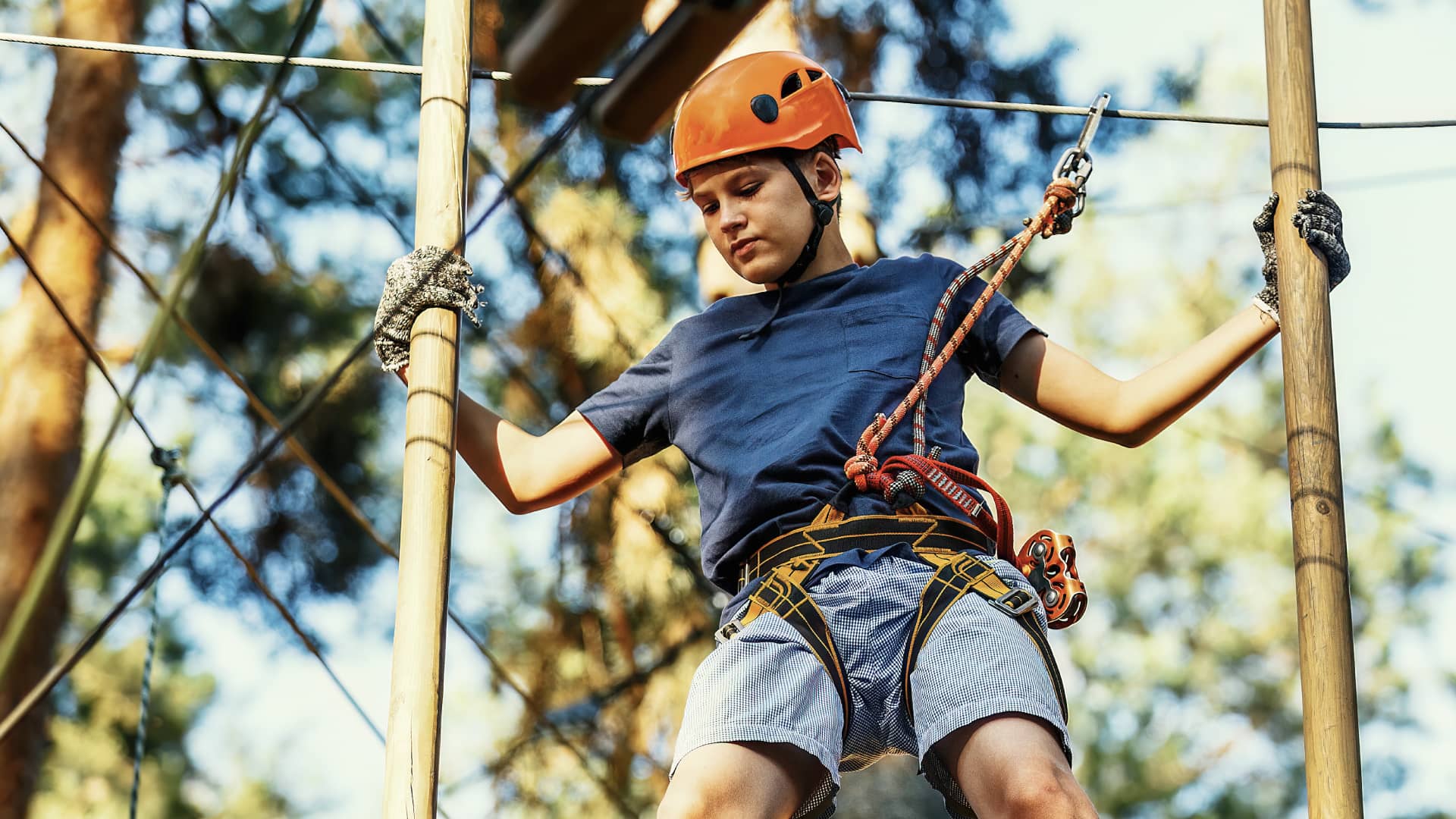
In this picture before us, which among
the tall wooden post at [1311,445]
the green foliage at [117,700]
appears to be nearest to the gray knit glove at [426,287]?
the tall wooden post at [1311,445]

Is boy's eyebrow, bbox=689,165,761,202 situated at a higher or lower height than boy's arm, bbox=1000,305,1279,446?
higher

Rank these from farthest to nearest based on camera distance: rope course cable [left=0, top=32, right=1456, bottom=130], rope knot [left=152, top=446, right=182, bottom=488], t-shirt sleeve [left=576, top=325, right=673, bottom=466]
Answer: rope knot [left=152, top=446, right=182, bottom=488]
rope course cable [left=0, top=32, right=1456, bottom=130]
t-shirt sleeve [left=576, top=325, right=673, bottom=466]

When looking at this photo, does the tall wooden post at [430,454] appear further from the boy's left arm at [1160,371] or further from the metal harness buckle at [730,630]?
the boy's left arm at [1160,371]

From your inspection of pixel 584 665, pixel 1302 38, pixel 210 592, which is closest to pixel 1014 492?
pixel 584 665

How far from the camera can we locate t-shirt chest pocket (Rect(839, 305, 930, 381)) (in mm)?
2252

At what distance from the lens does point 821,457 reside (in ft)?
7.11

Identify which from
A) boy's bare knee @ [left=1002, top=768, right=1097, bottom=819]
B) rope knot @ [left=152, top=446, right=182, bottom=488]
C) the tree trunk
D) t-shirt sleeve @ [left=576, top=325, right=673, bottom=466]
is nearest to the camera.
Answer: boy's bare knee @ [left=1002, top=768, right=1097, bottom=819]

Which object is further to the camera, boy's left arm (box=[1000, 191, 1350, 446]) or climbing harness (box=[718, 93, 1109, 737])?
boy's left arm (box=[1000, 191, 1350, 446])

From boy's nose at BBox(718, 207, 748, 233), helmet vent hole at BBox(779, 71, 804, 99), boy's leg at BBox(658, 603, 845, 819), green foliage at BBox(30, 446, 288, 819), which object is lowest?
boy's leg at BBox(658, 603, 845, 819)

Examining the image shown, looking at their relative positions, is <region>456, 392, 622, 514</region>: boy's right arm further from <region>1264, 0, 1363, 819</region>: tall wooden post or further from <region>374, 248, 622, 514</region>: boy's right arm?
<region>1264, 0, 1363, 819</region>: tall wooden post

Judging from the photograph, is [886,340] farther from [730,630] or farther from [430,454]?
[430,454]

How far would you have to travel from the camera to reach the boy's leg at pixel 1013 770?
5.97 ft

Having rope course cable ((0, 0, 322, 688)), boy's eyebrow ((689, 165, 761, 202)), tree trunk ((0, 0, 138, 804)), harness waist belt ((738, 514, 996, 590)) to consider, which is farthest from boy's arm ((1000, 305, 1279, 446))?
tree trunk ((0, 0, 138, 804))

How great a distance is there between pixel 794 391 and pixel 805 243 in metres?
0.24
